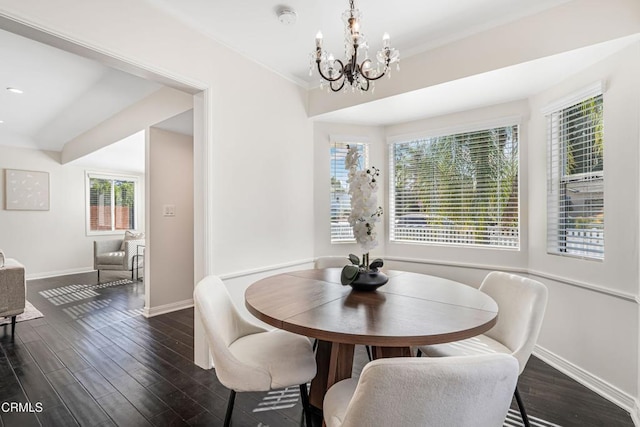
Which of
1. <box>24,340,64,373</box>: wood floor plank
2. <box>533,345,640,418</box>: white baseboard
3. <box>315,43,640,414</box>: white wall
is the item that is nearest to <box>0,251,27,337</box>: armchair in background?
<box>24,340,64,373</box>: wood floor plank

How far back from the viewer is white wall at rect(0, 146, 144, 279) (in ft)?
18.7

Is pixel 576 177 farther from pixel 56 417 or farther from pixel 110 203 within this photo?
pixel 110 203

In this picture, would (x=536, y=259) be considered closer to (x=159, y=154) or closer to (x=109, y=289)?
(x=159, y=154)

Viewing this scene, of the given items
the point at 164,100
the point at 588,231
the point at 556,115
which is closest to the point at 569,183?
the point at 588,231

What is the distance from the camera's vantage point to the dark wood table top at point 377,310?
1142 millimetres

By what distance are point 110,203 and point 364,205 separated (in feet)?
24.6

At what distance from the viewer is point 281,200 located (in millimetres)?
3123

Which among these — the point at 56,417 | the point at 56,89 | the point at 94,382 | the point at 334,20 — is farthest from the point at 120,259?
the point at 334,20

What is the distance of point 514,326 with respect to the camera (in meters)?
1.71

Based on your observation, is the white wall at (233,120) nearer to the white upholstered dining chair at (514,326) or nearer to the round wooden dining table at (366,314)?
the round wooden dining table at (366,314)

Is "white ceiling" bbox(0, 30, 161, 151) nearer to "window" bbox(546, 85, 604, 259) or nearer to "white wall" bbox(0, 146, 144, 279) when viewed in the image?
"white wall" bbox(0, 146, 144, 279)

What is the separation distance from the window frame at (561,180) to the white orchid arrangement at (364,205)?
1.79 metres

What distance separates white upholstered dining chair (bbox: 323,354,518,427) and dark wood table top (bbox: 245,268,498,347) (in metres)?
0.32

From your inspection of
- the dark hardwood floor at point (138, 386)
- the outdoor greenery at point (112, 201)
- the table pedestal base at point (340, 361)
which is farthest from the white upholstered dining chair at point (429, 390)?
the outdoor greenery at point (112, 201)
